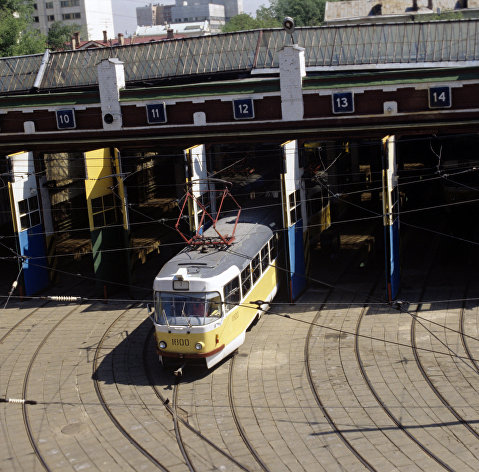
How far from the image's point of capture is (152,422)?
1761 cm

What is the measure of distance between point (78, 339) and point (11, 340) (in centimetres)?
221

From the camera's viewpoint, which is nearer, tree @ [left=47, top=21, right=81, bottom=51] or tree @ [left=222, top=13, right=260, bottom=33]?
tree @ [left=47, top=21, right=81, bottom=51]

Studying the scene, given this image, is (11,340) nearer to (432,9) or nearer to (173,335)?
(173,335)

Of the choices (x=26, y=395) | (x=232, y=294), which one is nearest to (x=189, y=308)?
(x=232, y=294)

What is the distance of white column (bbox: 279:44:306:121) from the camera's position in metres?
25.7

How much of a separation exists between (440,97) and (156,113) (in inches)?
401

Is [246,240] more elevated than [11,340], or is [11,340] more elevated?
[246,240]

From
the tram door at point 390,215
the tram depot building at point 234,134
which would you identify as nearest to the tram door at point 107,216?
the tram depot building at point 234,134

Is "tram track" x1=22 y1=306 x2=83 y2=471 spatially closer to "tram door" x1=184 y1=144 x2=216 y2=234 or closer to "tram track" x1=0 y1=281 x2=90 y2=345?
"tram track" x1=0 y1=281 x2=90 y2=345

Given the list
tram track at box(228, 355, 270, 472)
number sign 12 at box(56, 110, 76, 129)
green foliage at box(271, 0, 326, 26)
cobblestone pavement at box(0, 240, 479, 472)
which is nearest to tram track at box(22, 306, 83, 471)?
cobblestone pavement at box(0, 240, 479, 472)

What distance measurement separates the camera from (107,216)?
27250mm

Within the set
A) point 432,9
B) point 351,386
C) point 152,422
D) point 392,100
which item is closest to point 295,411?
point 351,386

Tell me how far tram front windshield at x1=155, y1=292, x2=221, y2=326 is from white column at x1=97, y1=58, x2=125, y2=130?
10.6 meters

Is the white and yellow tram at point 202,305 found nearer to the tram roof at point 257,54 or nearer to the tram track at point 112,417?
the tram track at point 112,417
